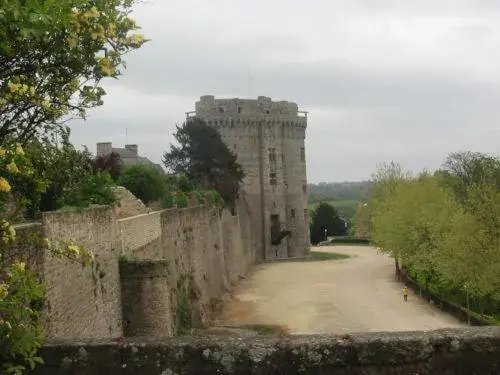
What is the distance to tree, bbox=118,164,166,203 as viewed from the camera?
3225 centimetres

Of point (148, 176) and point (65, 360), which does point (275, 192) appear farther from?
point (65, 360)

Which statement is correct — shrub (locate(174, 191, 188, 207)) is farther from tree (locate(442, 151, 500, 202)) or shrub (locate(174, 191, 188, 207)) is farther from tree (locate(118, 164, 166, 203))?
tree (locate(442, 151, 500, 202))

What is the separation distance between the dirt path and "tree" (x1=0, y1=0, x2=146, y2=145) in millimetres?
22339

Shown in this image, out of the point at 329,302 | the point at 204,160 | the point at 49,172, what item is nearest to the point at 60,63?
the point at 49,172

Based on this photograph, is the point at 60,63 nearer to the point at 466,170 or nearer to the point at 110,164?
the point at 110,164

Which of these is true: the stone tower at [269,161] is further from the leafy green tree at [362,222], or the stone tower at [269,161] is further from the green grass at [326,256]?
the leafy green tree at [362,222]

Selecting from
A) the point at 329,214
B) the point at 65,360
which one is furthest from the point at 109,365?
the point at 329,214

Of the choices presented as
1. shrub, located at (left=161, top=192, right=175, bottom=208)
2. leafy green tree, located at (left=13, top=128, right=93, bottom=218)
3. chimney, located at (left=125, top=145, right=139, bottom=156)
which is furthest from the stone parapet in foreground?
chimney, located at (left=125, top=145, right=139, bottom=156)

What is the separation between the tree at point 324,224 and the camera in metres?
95.4

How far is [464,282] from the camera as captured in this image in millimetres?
29453

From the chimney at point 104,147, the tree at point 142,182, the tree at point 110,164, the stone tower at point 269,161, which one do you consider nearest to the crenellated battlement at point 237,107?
the stone tower at point 269,161

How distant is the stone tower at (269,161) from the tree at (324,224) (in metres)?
29.9

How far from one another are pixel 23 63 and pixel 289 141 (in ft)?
192

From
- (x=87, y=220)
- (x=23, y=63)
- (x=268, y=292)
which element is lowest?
(x=268, y=292)
